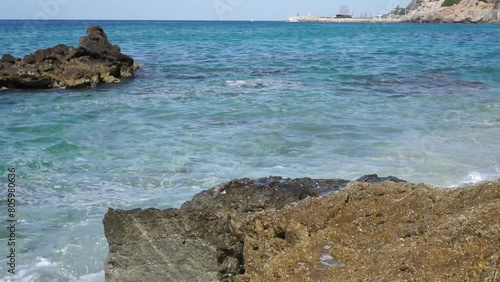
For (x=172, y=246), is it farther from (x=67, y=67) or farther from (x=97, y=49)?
(x=97, y=49)

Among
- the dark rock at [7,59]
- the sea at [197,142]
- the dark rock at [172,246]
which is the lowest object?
the sea at [197,142]

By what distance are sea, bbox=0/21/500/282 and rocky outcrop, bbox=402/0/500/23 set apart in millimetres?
91007

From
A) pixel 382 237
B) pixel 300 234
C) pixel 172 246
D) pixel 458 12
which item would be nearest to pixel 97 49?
pixel 172 246

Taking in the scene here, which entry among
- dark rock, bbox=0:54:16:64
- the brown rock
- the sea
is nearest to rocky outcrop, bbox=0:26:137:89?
dark rock, bbox=0:54:16:64

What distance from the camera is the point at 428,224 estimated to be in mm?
3205

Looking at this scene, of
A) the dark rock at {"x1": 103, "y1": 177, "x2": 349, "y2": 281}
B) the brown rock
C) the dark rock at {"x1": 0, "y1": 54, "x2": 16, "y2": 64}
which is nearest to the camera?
the brown rock

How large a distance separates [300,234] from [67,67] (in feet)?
59.5

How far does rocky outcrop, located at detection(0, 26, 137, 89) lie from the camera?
18906 mm

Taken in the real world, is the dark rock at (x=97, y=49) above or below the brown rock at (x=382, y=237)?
below

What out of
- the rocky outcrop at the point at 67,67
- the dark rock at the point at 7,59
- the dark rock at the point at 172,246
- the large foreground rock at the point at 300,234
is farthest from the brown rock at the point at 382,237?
the dark rock at the point at 7,59

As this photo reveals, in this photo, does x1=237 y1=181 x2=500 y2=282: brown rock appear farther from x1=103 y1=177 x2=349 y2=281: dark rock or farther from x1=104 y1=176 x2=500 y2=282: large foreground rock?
x1=103 y1=177 x2=349 y2=281: dark rock

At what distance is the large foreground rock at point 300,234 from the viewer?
3066mm

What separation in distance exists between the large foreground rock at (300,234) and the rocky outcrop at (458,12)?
10711 centimetres

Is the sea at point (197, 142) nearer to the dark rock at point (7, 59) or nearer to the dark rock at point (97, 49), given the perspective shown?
the dark rock at point (7, 59)
